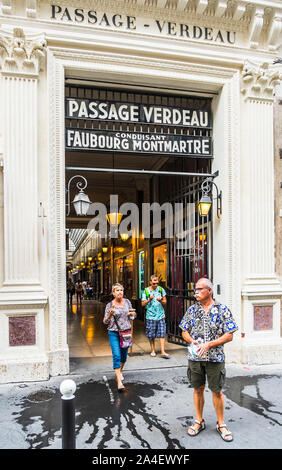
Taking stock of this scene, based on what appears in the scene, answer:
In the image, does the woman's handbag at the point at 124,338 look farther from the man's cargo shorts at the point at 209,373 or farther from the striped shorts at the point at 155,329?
the striped shorts at the point at 155,329

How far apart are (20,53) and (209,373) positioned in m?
6.06

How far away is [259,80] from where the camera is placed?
7.33 metres

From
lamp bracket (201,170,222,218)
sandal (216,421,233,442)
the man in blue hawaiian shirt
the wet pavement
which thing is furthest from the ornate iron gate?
sandal (216,421,233,442)

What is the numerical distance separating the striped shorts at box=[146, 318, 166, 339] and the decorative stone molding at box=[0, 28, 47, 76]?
5.46 meters

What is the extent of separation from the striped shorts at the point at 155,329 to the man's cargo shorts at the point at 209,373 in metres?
3.60

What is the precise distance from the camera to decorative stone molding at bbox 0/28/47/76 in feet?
20.1

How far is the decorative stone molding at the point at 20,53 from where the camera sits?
6137 mm

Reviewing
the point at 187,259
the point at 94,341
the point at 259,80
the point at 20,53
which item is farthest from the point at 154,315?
the point at 20,53

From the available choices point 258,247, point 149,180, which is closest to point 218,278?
point 258,247

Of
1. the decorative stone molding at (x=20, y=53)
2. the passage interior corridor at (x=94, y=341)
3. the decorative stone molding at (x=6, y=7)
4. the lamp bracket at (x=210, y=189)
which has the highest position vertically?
the decorative stone molding at (x=6, y=7)

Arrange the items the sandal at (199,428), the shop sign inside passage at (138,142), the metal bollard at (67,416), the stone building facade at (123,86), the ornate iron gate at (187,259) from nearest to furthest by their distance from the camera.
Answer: the metal bollard at (67,416)
the sandal at (199,428)
the stone building facade at (123,86)
the shop sign inside passage at (138,142)
the ornate iron gate at (187,259)

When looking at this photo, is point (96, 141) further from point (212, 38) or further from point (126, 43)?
point (212, 38)

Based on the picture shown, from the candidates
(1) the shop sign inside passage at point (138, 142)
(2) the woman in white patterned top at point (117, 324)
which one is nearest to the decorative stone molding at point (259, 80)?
(1) the shop sign inside passage at point (138, 142)

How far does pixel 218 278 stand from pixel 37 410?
4.27 meters
